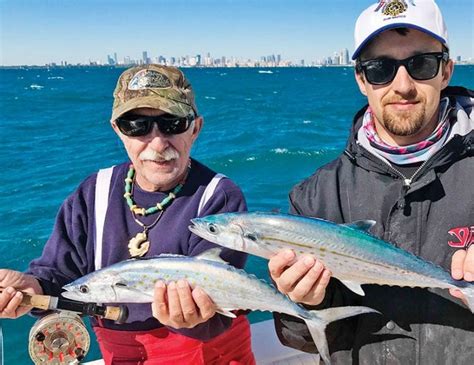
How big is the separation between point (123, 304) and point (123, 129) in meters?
1.08

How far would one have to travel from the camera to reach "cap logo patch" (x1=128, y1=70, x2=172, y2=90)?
2992 mm

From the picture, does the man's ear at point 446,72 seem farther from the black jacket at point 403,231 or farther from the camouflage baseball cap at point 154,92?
the camouflage baseball cap at point 154,92

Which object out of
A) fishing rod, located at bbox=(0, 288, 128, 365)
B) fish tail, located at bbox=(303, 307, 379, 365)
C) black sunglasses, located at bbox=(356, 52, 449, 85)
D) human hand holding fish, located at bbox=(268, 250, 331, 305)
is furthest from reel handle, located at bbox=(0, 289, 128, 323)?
black sunglasses, located at bbox=(356, 52, 449, 85)

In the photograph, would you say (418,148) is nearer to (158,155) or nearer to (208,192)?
(208,192)

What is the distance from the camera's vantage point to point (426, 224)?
8.61ft

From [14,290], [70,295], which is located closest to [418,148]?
[70,295]

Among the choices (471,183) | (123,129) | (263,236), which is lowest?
(263,236)

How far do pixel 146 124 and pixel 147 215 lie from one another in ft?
1.88

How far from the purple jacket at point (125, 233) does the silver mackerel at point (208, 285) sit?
0.25 m

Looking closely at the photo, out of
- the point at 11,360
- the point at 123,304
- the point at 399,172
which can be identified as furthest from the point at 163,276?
the point at 11,360

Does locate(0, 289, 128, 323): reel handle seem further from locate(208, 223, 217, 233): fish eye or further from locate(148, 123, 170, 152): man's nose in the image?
locate(148, 123, 170, 152): man's nose

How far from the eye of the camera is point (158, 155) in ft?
9.64

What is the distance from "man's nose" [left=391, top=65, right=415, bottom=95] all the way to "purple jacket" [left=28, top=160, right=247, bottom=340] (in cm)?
115

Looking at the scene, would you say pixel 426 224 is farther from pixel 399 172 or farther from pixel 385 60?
pixel 385 60
